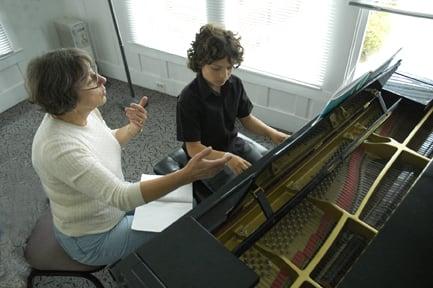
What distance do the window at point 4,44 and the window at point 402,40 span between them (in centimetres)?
295

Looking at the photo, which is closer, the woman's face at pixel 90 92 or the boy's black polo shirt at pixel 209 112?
the woman's face at pixel 90 92

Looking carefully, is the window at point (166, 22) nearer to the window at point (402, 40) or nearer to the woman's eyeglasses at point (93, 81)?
the window at point (402, 40)

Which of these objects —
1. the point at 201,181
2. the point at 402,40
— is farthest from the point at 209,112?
the point at 402,40

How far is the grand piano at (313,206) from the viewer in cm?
84

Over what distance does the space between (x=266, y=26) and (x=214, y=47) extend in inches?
45.7

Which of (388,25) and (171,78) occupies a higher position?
(388,25)

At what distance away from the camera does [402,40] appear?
93.7 inches

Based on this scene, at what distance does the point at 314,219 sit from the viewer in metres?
1.28

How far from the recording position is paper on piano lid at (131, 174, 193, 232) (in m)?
1.52

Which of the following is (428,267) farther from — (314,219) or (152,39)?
(152,39)

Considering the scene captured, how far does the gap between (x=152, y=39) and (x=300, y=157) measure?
2.38 m

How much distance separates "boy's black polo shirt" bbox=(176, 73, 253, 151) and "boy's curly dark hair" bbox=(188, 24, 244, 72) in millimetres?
99

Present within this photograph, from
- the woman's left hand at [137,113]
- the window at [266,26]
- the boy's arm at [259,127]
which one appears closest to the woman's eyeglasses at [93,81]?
the woman's left hand at [137,113]

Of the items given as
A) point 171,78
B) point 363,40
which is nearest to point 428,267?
point 363,40
